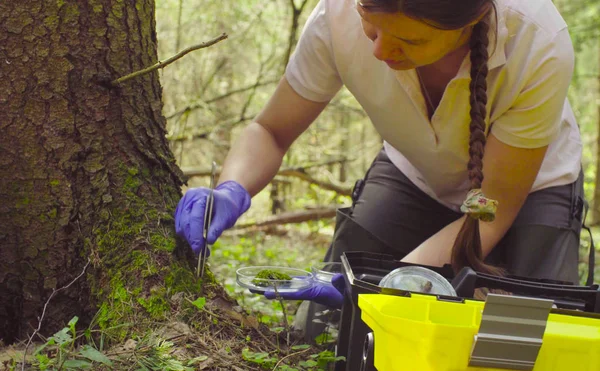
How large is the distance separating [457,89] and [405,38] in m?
0.36

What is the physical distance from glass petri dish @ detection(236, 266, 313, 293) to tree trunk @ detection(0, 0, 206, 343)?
0.15 metres

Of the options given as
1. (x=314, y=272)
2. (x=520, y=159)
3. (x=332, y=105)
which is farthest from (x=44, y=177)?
(x=332, y=105)

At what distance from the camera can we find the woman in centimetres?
174

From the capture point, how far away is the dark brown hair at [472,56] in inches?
60.2

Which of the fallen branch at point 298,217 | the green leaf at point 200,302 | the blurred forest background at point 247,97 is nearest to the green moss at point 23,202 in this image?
the green leaf at point 200,302

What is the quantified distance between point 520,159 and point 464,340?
1.05 m

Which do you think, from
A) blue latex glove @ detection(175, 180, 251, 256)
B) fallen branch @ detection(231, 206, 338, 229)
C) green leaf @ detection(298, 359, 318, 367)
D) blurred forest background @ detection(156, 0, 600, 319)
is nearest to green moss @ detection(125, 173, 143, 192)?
blue latex glove @ detection(175, 180, 251, 256)

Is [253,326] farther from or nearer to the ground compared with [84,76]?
nearer to the ground

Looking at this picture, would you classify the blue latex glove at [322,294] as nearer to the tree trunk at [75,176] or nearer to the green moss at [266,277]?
the green moss at [266,277]

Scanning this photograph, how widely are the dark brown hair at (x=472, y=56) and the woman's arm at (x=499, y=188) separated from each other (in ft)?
0.42

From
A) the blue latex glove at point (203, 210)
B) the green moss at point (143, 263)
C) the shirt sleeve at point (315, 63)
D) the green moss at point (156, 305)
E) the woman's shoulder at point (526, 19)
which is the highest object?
the woman's shoulder at point (526, 19)

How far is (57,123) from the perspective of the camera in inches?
69.4

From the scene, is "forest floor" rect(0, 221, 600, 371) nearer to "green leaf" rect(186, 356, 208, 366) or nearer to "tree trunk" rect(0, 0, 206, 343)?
"green leaf" rect(186, 356, 208, 366)

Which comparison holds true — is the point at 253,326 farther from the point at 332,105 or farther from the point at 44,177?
the point at 332,105
